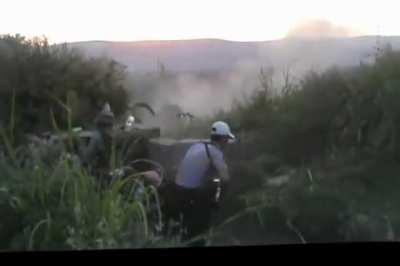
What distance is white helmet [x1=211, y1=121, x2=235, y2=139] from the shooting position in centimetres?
240

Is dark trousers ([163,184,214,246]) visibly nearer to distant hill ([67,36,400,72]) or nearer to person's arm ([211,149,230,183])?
person's arm ([211,149,230,183])

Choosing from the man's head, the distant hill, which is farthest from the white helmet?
the distant hill

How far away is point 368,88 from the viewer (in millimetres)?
2467

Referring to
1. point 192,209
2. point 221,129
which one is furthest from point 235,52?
point 192,209

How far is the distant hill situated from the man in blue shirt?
0.23m

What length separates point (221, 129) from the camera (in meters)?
2.41

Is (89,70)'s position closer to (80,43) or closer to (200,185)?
(80,43)

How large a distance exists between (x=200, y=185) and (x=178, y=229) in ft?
0.58

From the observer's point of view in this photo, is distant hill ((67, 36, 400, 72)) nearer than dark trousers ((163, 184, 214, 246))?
No

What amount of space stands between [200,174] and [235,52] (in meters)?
0.43

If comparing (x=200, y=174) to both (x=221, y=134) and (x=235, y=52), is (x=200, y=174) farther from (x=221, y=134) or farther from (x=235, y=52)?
(x=235, y=52)

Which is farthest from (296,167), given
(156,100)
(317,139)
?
(156,100)

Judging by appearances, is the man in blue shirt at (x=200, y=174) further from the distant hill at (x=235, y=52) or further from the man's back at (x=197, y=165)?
the distant hill at (x=235, y=52)

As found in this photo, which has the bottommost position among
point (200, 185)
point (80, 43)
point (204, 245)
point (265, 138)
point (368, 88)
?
point (204, 245)
